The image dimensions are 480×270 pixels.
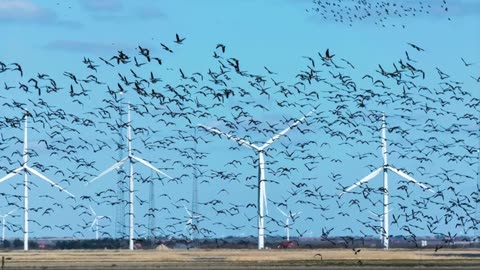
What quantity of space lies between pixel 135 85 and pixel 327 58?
49.2 ft

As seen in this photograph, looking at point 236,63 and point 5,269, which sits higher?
point 236,63

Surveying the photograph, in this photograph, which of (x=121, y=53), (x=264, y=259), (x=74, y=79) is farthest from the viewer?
(x=264, y=259)

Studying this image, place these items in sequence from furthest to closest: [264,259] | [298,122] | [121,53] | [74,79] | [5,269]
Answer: [264,259] < [298,122] < [5,269] < [74,79] < [121,53]

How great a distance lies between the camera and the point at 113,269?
152 m

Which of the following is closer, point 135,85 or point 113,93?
point 135,85

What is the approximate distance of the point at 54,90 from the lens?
404ft

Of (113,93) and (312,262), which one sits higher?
(113,93)

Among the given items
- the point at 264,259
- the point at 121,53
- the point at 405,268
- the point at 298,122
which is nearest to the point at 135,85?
the point at 121,53

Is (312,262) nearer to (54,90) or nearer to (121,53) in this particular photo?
(54,90)

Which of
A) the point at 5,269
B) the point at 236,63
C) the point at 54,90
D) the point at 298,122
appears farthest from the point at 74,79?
the point at 298,122

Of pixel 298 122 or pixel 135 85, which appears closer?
pixel 135 85

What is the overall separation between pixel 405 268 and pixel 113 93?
4353 cm

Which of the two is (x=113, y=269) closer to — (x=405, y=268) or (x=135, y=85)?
(x=405, y=268)

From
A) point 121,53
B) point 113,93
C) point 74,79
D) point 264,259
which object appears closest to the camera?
point 121,53
